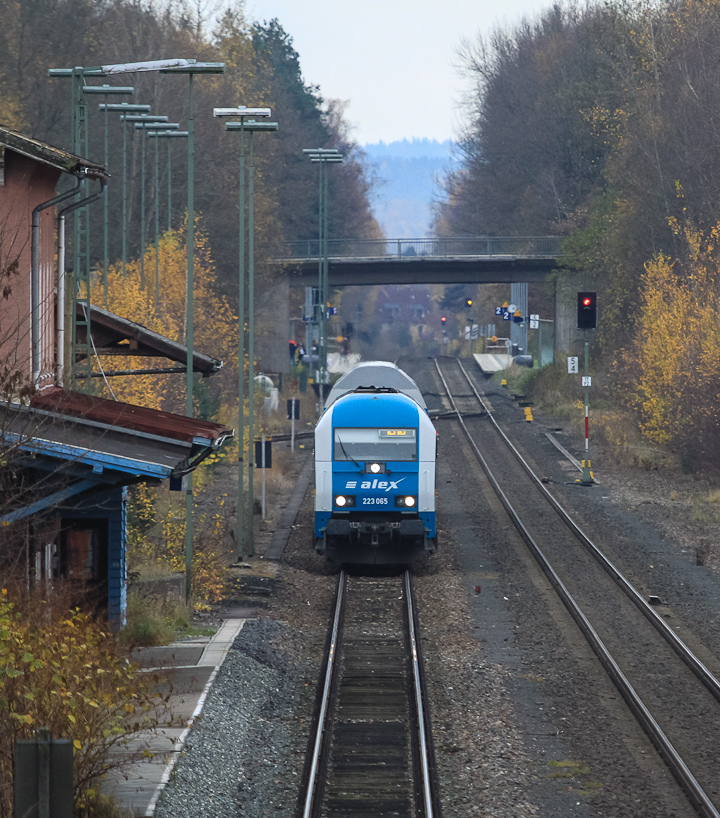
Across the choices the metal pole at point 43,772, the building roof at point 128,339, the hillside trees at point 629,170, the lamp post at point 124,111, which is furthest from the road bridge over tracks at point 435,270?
the metal pole at point 43,772

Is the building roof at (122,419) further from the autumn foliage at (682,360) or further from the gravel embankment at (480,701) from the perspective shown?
the autumn foliage at (682,360)

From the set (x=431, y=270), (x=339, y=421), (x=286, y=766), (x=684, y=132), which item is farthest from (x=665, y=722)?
(x=431, y=270)

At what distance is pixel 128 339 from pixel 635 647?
9030mm

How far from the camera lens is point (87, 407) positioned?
43.3 feet

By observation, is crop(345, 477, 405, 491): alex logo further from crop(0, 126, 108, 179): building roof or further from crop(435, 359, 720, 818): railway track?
crop(0, 126, 108, 179): building roof

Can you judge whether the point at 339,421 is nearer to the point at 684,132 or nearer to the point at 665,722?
the point at 665,722

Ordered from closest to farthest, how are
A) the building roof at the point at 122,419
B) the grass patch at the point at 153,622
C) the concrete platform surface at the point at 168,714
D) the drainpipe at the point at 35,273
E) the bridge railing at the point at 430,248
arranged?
the concrete platform surface at the point at 168,714 → the building roof at the point at 122,419 → the drainpipe at the point at 35,273 → the grass patch at the point at 153,622 → the bridge railing at the point at 430,248

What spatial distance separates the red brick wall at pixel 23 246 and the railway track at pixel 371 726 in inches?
207

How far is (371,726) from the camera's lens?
12.2 meters

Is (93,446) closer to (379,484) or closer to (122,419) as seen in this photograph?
(122,419)

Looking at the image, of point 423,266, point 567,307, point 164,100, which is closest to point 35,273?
point 164,100

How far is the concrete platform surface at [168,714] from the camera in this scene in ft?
30.6

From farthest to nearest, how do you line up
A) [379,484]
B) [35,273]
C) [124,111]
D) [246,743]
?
[124,111], [379,484], [35,273], [246,743]

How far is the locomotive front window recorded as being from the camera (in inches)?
780
